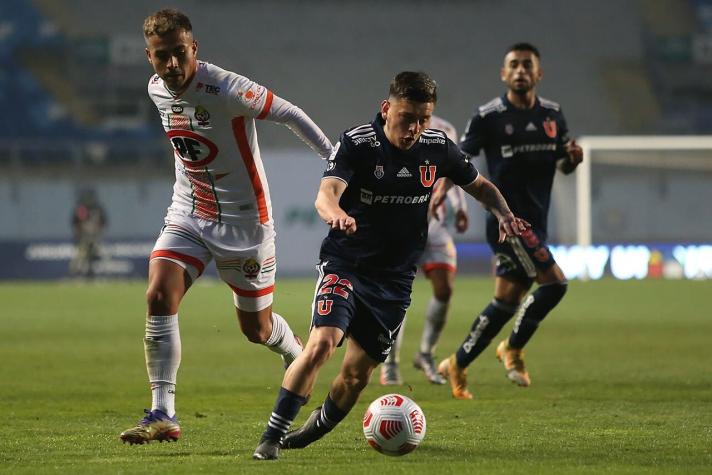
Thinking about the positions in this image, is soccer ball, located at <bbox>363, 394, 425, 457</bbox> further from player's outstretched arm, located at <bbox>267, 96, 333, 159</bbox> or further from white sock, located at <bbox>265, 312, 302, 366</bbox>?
white sock, located at <bbox>265, 312, 302, 366</bbox>

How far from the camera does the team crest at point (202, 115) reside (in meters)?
6.69

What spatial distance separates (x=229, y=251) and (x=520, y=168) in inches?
123

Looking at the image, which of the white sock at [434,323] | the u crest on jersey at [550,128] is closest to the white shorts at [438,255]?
the white sock at [434,323]

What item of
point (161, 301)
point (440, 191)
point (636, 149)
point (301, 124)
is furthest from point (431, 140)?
point (636, 149)

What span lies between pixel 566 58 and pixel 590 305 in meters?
19.1

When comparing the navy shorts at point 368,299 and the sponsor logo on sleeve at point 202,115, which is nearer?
the navy shorts at point 368,299

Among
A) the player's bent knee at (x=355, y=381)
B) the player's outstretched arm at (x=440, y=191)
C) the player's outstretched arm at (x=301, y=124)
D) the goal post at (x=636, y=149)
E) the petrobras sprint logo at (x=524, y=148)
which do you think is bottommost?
the player's bent knee at (x=355, y=381)

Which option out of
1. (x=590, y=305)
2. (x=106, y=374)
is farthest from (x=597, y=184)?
(x=106, y=374)

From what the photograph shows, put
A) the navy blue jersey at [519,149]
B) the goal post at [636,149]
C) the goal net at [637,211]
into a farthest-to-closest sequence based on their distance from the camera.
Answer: the goal post at [636,149]
the goal net at [637,211]
the navy blue jersey at [519,149]

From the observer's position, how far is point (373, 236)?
605 centimetres

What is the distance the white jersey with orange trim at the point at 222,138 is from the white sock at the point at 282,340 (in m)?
0.72

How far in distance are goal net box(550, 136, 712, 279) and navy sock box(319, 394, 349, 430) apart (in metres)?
21.2

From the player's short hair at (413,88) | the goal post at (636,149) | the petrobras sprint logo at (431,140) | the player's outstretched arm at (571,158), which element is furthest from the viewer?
the goal post at (636,149)

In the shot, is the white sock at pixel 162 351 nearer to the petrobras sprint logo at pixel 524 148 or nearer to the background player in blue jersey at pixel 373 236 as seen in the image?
the background player in blue jersey at pixel 373 236
